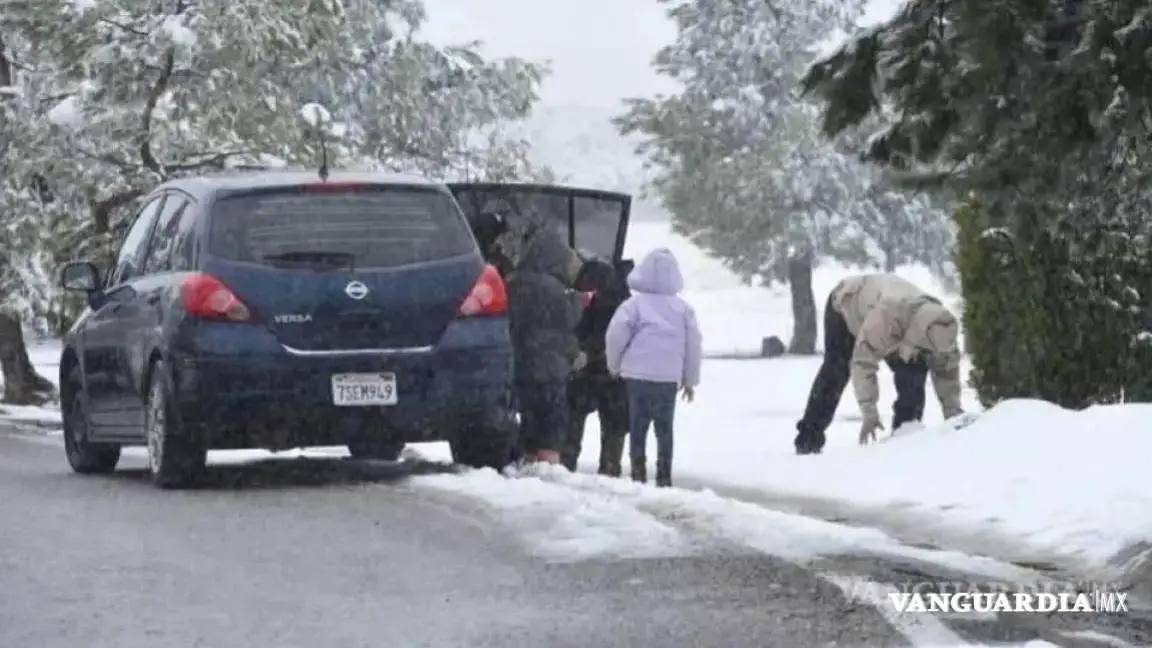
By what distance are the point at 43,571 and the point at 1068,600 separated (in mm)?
3817

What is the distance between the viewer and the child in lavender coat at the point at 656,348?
14023mm

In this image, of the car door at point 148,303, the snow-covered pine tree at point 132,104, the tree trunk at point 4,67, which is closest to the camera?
the car door at point 148,303

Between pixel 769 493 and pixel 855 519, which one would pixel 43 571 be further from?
pixel 769 493

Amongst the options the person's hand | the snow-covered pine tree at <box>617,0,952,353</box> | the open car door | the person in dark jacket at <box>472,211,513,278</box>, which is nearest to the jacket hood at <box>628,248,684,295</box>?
the person in dark jacket at <box>472,211,513,278</box>

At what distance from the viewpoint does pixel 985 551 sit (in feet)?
35.0

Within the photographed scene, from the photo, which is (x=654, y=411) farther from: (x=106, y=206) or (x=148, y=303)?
(x=106, y=206)

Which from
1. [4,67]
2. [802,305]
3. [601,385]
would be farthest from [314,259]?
[802,305]

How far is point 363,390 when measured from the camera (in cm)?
1301

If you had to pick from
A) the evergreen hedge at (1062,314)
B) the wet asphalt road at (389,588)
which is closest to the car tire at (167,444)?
the wet asphalt road at (389,588)

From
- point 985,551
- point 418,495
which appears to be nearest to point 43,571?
point 418,495

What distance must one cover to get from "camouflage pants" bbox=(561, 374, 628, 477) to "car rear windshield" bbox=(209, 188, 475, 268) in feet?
8.29

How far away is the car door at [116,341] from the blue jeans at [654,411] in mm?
2775

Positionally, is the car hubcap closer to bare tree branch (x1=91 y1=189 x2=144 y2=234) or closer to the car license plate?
the car license plate

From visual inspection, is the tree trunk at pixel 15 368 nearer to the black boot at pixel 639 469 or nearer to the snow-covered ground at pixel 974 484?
the snow-covered ground at pixel 974 484
